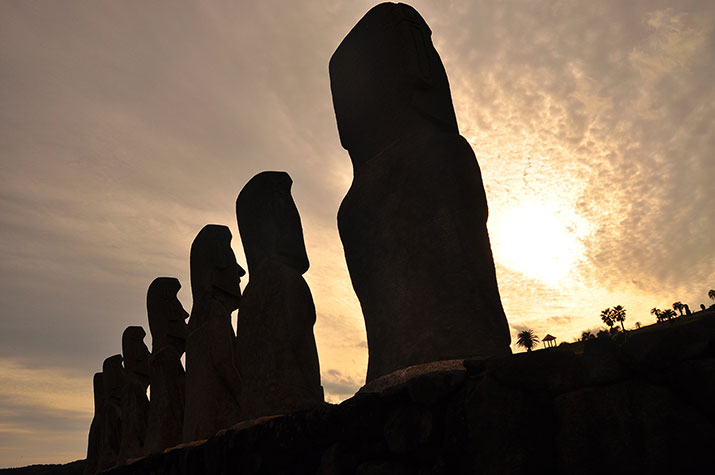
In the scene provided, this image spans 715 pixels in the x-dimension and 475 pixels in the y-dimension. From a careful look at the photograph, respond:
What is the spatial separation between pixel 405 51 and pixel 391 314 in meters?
2.00

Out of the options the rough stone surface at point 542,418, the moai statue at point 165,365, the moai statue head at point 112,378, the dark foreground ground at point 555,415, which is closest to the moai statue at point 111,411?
the moai statue head at point 112,378

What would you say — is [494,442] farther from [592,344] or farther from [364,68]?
[364,68]

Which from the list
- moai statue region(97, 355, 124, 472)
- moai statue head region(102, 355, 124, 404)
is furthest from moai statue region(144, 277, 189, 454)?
moai statue head region(102, 355, 124, 404)

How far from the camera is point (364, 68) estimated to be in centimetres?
491

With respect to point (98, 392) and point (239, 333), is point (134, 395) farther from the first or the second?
point (239, 333)

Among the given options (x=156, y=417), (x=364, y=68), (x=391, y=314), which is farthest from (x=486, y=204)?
(x=156, y=417)

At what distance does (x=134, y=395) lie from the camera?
9.62 meters

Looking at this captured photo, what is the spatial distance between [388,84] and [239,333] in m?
2.49

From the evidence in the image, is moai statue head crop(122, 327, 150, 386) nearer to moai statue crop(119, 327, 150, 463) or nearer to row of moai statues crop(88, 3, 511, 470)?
moai statue crop(119, 327, 150, 463)

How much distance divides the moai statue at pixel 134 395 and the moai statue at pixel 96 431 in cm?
261

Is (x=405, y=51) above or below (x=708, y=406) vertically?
above

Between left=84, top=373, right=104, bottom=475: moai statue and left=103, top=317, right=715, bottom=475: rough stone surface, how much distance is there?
10.9 metres

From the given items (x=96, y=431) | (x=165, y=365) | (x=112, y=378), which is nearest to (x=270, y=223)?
(x=165, y=365)

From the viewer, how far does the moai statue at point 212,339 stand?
587 centimetres
